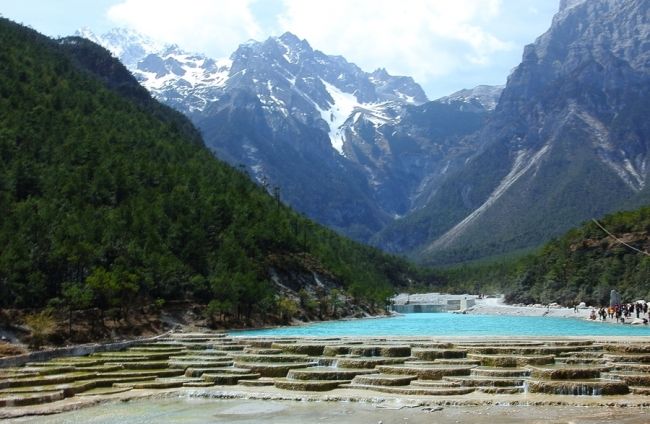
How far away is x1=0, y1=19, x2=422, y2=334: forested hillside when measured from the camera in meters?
89.3

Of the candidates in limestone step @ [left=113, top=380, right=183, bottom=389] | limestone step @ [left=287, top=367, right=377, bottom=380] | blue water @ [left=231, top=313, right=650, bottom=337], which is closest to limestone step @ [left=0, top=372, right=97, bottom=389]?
limestone step @ [left=113, top=380, right=183, bottom=389]

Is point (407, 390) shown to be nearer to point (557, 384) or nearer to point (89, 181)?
point (557, 384)

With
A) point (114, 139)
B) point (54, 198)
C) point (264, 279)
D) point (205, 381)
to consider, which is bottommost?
point (205, 381)

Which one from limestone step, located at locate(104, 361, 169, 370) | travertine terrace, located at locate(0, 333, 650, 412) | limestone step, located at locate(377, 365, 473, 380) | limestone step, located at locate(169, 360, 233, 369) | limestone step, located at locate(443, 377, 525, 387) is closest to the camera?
travertine terrace, located at locate(0, 333, 650, 412)

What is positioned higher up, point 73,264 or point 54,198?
point 54,198

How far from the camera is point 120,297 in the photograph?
90.6 metres

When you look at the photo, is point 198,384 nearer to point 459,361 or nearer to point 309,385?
point 309,385

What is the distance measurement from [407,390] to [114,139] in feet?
424

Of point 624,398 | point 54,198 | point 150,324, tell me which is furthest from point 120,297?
point 624,398

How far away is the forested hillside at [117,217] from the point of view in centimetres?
8931

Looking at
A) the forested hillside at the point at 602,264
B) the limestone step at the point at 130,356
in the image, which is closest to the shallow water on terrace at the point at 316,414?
the limestone step at the point at 130,356

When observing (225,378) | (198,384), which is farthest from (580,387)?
(198,384)

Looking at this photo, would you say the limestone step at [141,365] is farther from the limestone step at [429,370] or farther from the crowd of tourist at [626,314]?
the crowd of tourist at [626,314]

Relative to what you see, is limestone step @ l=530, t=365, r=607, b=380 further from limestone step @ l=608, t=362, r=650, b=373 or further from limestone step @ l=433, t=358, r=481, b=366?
limestone step @ l=433, t=358, r=481, b=366
